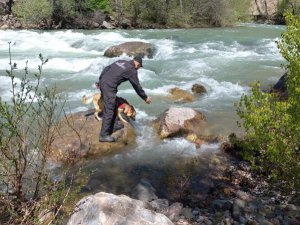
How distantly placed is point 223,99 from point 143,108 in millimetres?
2805

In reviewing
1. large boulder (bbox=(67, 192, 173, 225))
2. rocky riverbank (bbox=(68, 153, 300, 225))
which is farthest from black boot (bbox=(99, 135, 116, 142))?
large boulder (bbox=(67, 192, 173, 225))

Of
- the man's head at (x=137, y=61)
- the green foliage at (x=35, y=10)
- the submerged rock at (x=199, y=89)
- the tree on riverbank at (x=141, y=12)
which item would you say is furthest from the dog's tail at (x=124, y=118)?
the tree on riverbank at (x=141, y=12)

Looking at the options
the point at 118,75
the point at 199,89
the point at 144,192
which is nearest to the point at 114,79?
the point at 118,75

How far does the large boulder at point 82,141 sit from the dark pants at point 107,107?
0.30 metres

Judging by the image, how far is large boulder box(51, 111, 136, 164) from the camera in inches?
312

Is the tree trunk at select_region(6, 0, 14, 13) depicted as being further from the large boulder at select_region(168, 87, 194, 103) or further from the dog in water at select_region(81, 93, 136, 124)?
the dog in water at select_region(81, 93, 136, 124)

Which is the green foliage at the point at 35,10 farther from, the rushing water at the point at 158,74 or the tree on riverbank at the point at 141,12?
the rushing water at the point at 158,74

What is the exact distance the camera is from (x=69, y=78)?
14617 millimetres

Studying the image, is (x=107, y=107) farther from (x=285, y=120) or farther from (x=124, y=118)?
(x=285, y=120)

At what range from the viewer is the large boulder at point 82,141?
26.0 ft

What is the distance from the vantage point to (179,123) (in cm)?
937

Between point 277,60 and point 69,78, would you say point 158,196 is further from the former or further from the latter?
point 277,60

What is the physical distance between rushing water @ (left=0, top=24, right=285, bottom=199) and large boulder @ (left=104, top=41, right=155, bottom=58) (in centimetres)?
50

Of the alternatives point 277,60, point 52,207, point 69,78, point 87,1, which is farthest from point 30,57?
point 87,1
